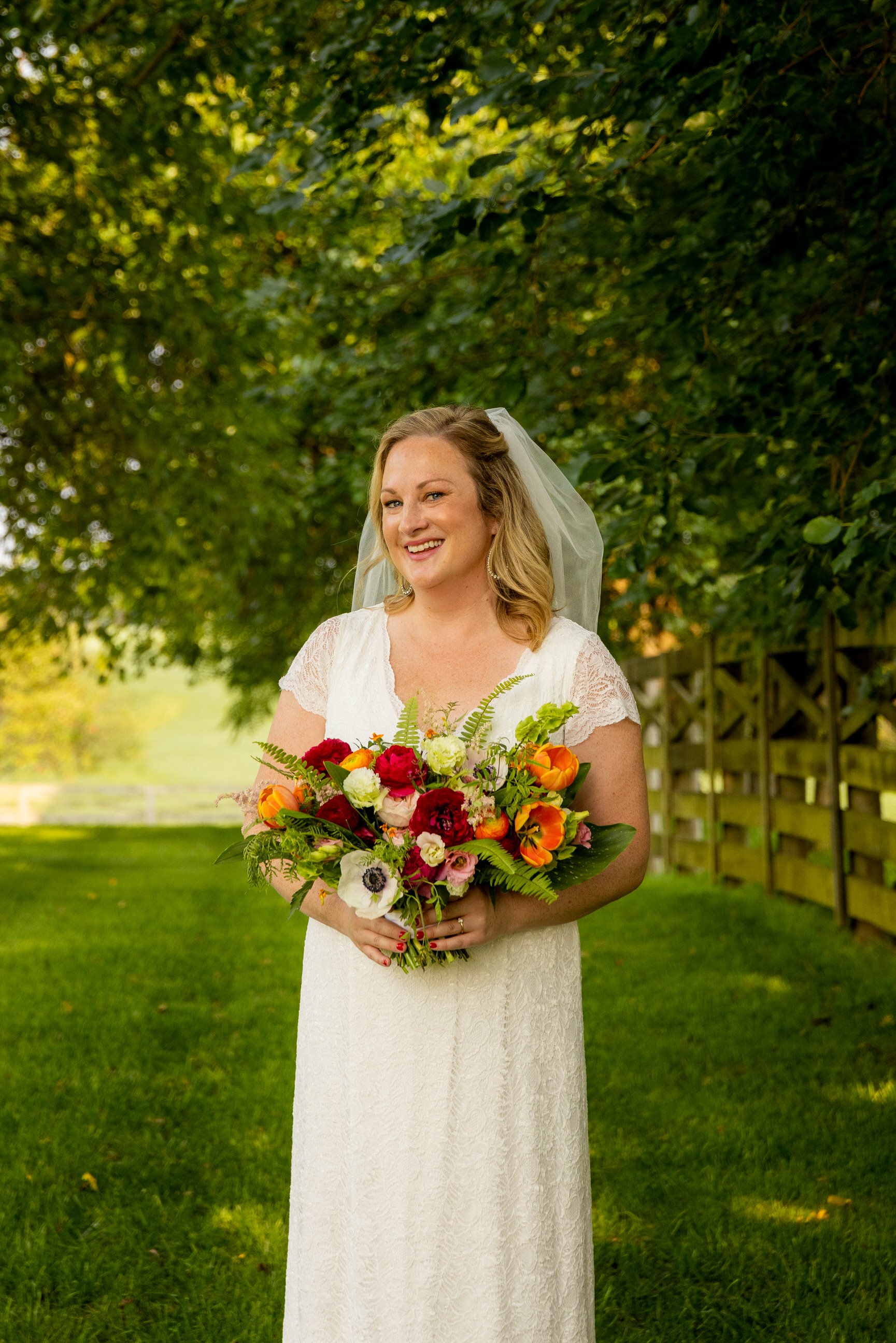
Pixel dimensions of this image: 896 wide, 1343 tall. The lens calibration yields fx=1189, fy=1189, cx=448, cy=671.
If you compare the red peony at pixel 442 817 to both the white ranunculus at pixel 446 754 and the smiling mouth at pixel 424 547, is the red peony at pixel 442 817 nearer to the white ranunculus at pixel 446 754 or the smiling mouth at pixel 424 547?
the white ranunculus at pixel 446 754

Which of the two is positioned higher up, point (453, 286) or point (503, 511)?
point (453, 286)

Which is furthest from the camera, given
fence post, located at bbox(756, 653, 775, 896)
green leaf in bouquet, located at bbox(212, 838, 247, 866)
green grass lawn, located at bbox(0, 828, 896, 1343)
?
fence post, located at bbox(756, 653, 775, 896)

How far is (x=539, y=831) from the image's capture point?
220cm

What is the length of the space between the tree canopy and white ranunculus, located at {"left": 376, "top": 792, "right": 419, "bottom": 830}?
154 centimetres

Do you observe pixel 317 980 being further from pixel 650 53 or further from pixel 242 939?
pixel 242 939

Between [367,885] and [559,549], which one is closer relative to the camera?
[367,885]

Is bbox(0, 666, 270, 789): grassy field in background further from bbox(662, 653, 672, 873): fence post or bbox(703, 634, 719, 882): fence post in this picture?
bbox(703, 634, 719, 882): fence post

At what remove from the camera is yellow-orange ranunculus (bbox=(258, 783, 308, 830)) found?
227cm

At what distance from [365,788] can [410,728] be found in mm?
190

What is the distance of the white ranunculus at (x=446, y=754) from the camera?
2195mm

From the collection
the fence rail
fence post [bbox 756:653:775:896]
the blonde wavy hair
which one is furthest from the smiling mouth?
the fence rail

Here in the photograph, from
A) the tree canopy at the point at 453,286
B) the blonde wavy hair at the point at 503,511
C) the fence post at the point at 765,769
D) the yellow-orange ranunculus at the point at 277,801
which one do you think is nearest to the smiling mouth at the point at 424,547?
the blonde wavy hair at the point at 503,511

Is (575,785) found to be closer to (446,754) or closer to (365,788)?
(446,754)

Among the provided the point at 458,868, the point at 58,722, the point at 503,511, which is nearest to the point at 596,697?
the point at 503,511
